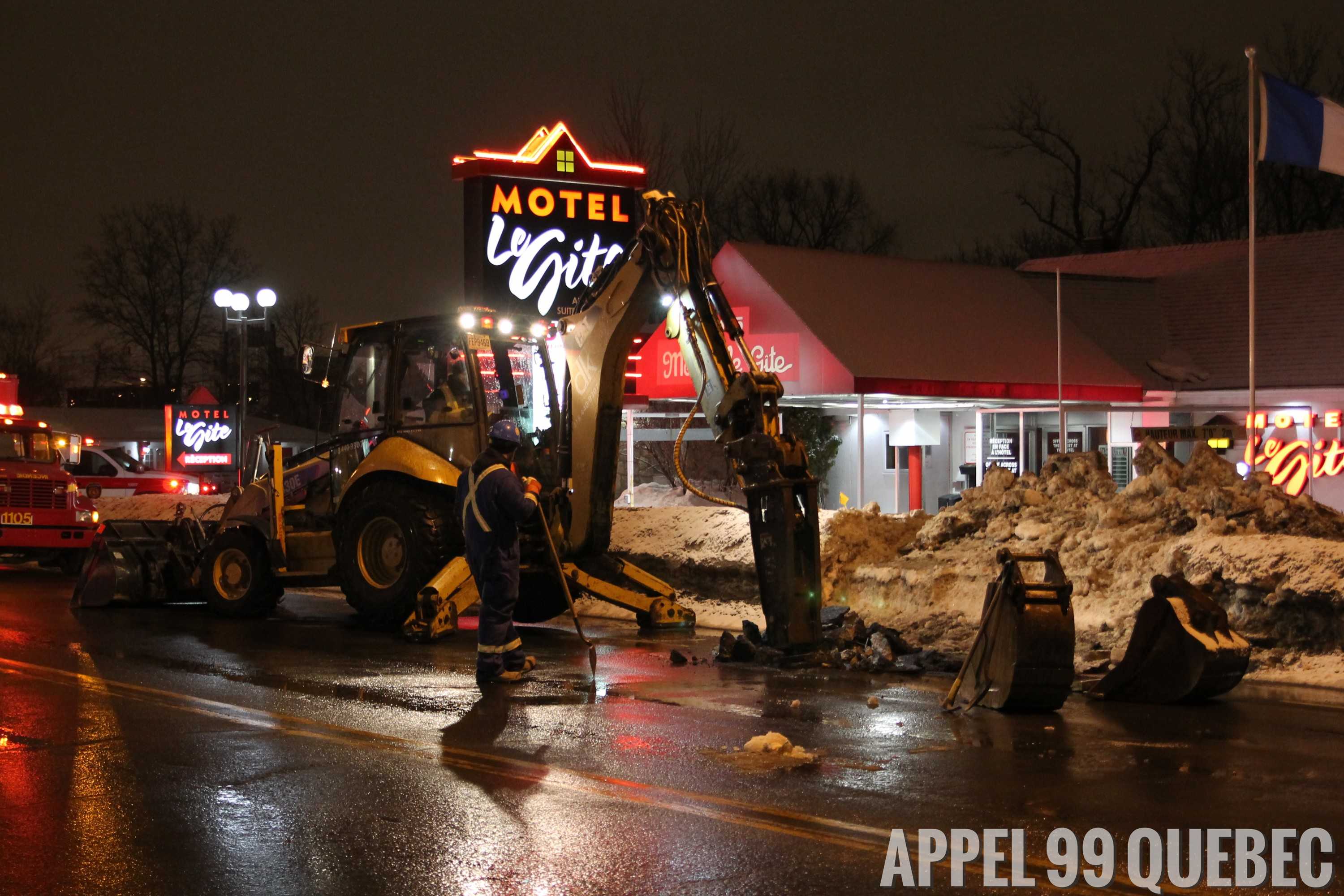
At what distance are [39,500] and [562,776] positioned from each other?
18.0 m

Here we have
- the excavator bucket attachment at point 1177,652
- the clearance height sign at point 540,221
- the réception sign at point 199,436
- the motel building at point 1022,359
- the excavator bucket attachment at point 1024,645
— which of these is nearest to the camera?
the excavator bucket attachment at point 1024,645

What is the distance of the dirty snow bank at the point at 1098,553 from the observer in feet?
38.3

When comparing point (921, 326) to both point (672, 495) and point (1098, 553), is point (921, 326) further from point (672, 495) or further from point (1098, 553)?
point (1098, 553)

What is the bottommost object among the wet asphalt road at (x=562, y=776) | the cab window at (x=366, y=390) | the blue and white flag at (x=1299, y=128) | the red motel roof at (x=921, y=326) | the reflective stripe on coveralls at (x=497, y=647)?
the wet asphalt road at (x=562, y=776)

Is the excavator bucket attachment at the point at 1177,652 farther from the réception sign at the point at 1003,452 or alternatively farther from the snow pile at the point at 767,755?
the réception sign at the point at 1003,452

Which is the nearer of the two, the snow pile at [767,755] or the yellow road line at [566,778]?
the yellow road line at [566,778]

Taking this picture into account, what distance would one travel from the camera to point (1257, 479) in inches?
548

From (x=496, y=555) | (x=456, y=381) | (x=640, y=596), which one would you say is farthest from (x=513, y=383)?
(x=496, y=555)

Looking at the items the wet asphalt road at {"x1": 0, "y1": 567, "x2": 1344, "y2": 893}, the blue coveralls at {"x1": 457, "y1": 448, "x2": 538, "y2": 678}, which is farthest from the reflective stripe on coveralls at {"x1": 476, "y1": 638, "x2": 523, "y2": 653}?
the wet asphalt road at {"x1": 0, "y1": 567, "x2": 1344, "y2": 893}

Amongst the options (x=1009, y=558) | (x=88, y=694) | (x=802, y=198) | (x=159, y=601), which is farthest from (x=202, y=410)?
(x=802, y=198)

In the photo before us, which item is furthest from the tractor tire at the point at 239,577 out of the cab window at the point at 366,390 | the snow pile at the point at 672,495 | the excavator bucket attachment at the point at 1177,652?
the snow pile at the point at 672,495

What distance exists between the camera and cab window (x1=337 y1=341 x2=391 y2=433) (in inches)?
591

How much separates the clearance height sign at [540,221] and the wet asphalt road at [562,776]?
913 centimetres

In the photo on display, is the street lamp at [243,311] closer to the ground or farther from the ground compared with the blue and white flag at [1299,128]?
closer to the ground
